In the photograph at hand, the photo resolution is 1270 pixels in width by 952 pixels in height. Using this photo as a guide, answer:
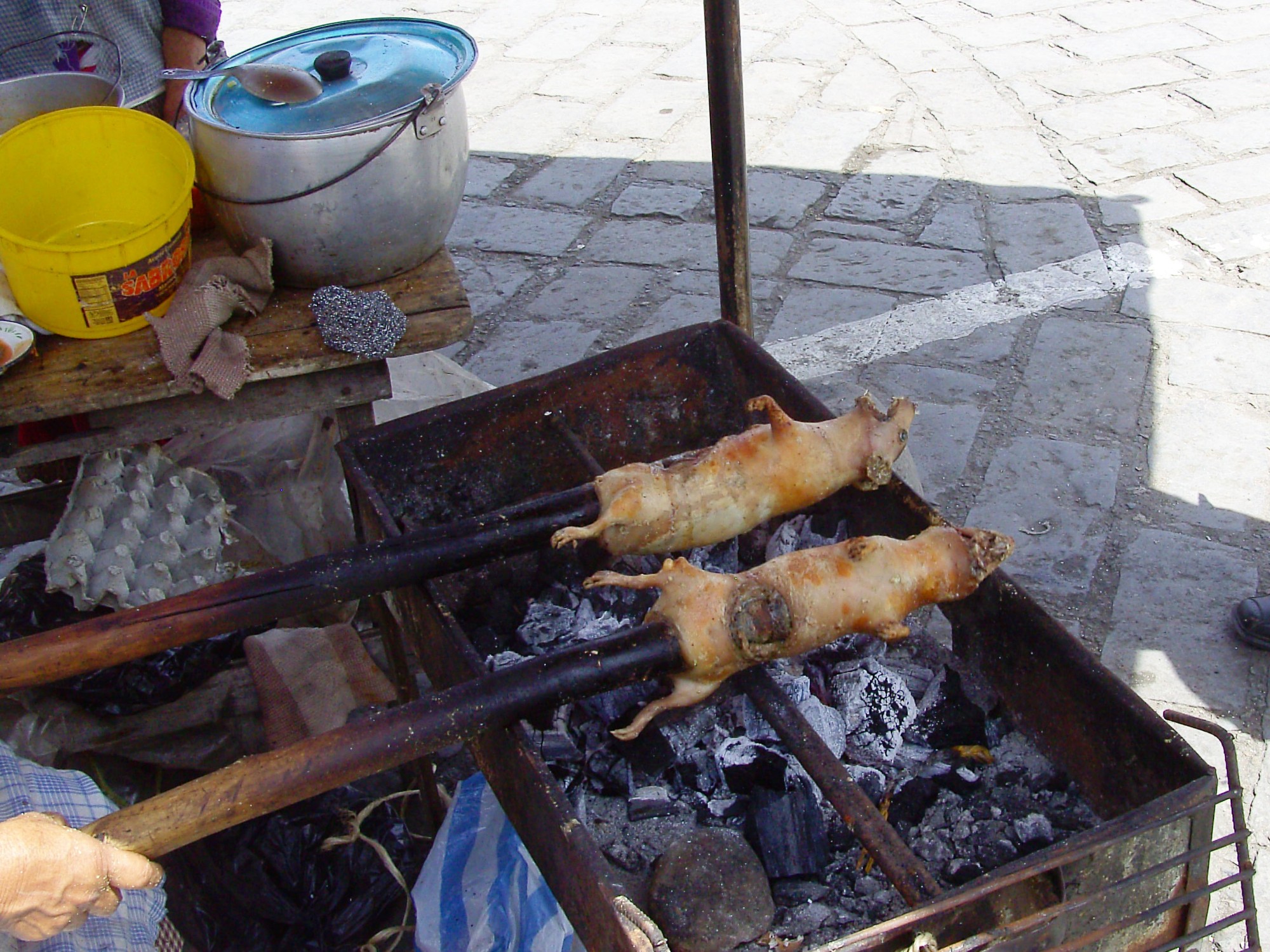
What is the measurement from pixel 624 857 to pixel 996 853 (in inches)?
27.5

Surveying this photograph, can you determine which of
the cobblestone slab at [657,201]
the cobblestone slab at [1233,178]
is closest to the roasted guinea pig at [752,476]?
the cobblestone slab at [657,201]

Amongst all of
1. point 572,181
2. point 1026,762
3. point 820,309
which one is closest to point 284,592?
point 1026,762

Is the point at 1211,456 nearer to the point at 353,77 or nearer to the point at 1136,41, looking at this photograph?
the point at 353,77

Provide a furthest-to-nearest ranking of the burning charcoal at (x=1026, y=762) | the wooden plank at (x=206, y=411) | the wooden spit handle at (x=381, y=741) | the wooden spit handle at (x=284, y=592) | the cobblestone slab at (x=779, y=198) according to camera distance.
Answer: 1. the cobblestone slab at (x=779, y=198)
2. the wooden plank at (x=206, y=411)
3. the burning charcoal at (x=1026, y=762)
4. the wooden spit handle at (x=284, y=592)
5. the wooden spit handle at (x=381, y=741)

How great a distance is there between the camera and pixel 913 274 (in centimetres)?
506

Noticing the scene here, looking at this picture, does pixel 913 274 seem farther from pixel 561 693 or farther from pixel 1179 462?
pixel 561 693

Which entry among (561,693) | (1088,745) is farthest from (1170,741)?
(561,693)

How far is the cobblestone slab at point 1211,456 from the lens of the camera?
151 inches

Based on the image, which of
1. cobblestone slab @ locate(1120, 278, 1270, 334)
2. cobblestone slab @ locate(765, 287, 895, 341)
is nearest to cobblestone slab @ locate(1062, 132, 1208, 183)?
cobblestone slab @ locate(1120, 278, 1270, 334)

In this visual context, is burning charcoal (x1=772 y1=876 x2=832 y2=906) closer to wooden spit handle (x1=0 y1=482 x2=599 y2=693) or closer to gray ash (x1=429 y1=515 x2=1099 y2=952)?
gray ash (x1=429 y1=515 x2=1099 y2=952)

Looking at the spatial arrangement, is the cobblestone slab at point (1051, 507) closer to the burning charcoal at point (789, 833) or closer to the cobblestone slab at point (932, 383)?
the cobblestone slab at point (932, 383)

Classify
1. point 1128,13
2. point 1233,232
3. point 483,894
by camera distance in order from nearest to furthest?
1. point 483,894
2. point 1233,232
3. point 1128,13

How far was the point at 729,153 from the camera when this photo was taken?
279 cm

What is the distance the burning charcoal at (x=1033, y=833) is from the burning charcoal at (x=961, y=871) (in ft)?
0.31
